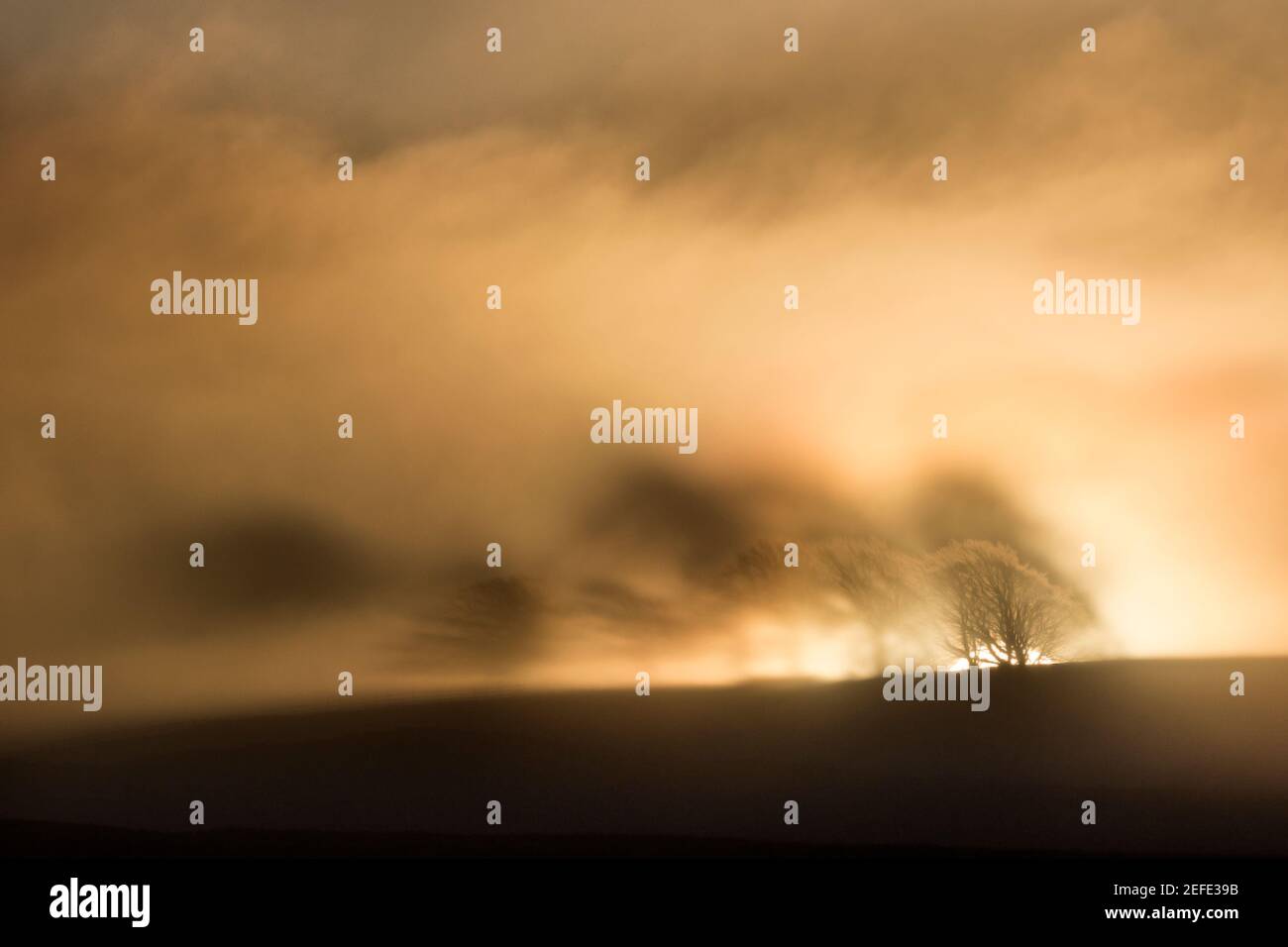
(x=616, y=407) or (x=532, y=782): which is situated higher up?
(x=616, y=407)

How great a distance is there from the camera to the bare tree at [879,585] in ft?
28.7

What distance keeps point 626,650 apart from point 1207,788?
4486 mm

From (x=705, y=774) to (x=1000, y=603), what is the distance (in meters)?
2.60

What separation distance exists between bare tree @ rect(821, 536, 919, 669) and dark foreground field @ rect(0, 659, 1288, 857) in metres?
0.44

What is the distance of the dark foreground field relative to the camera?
8.61 m

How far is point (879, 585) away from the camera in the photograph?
344 inches

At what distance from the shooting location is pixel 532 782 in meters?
8.73

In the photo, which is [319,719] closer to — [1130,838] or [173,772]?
[173,772]

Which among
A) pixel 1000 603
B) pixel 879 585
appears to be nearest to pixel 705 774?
pixel 879 585

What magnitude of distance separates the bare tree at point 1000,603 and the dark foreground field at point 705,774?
263mm

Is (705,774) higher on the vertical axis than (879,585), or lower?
lower

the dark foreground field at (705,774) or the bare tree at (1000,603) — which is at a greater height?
the bare tree at (1000,603)

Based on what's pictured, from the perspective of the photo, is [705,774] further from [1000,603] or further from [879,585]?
[1000,603]

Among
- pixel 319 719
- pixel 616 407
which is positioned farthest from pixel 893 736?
pixel 319 719
